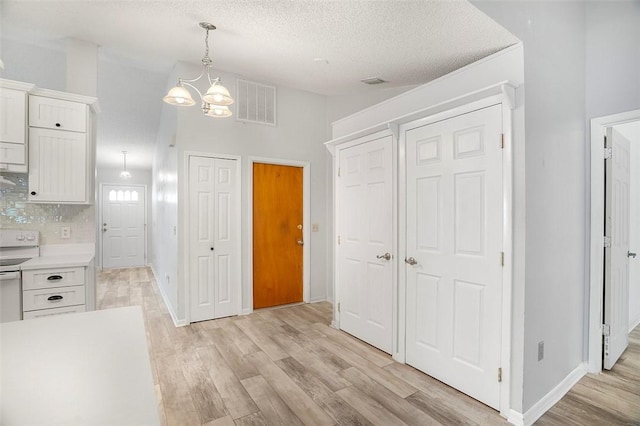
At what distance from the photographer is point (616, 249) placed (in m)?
2.79

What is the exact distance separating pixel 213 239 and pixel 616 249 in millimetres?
4189

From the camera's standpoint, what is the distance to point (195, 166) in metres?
3.84

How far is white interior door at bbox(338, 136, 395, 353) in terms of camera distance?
303 cm

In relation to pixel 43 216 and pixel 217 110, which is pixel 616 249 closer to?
pixel 217 110

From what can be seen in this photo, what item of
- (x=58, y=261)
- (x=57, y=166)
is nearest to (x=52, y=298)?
(x=58, y=261)

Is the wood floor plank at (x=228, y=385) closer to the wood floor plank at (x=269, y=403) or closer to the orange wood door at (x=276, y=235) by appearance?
the wood floor plank at (x=269, y=403)

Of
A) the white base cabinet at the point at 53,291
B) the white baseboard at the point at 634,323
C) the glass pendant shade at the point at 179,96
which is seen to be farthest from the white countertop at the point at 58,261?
the white baseboard at the point at 634,323

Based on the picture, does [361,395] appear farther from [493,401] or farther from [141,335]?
[141,335]

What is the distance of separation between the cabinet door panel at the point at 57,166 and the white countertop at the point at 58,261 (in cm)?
54

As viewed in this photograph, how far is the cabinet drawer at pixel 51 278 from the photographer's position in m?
2.55

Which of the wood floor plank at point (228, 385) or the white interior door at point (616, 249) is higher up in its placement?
the white interior door at point (616, 249)

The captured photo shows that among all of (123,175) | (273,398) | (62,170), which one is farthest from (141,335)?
(123,175)

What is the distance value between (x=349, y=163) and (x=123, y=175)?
22.6 ft

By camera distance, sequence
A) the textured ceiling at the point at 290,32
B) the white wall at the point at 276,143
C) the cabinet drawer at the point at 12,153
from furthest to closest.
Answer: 1. the white wall at the point at 276,143
2. the cabinet drawer at the point at 12,153
3. the textured ceiling at the point at 290,32
